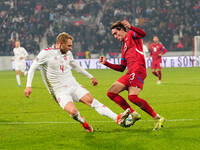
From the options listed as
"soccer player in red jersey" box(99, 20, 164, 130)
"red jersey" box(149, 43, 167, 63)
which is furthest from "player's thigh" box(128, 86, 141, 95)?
"red jersey" box(149, 43, 167, 63)

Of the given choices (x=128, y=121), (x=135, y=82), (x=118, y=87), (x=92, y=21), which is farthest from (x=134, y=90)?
(x=92, y=21)

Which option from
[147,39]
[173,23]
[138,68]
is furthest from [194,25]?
[138,68]

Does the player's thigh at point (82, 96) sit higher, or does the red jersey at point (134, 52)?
the red jersey at point (134, 52)

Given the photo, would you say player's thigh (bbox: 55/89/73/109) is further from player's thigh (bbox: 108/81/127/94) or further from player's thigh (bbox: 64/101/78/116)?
player's thigh (bbox: 108/81/127/94)

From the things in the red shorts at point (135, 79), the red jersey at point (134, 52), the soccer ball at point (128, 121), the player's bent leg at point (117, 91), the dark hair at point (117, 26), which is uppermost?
the dark hair at point (117, 26)

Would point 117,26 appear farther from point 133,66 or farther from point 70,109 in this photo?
point 70,109

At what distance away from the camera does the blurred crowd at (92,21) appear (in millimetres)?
37781

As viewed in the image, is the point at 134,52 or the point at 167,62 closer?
the point at 134,52

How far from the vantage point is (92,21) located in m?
39.6

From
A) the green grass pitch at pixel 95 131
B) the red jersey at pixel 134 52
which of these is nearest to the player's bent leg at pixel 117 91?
the red jersey at pixel 134 52

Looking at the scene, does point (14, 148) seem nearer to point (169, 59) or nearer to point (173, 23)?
point (169, 59)

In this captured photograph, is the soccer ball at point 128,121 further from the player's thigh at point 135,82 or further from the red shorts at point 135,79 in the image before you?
the red shorts at point 135,79

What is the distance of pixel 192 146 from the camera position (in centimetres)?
573

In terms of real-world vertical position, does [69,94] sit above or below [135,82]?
below
